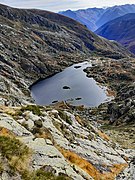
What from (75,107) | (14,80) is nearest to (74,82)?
(14,80)

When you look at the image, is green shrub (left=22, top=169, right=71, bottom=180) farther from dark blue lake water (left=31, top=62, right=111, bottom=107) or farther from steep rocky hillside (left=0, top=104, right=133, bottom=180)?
dark blue lake water (left=31, top=62, right=111, bottom=107)

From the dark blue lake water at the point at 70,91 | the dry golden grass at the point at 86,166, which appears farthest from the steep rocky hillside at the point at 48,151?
the dark blue lake water at the point at 70,91

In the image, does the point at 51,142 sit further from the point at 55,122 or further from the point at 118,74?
the point at 118,74

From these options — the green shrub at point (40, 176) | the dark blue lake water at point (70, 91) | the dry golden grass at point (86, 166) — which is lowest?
the green shrub at point (40, 176)

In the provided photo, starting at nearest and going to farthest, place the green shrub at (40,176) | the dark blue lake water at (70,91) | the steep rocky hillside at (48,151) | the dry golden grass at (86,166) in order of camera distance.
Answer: the green shrub at (40,176)
the steep rocky hillside at (48,151)
the dry golden grass at (86,166)
the dark blue lake water at (70,91)

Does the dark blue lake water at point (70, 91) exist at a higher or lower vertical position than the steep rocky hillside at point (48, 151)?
higher

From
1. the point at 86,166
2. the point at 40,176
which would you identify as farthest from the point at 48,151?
the point at 86,166

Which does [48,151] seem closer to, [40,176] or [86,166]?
[40,176]

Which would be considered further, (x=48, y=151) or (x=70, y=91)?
(x=70, y=91)

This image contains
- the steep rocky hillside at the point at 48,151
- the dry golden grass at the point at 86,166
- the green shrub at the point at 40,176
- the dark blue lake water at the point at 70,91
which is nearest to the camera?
the green shrub at the point at 40,176

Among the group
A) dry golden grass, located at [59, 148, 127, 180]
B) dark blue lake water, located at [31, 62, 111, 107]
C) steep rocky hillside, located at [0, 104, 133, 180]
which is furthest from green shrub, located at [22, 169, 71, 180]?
dark blue lake water, located at [31, 62, 111, 107]

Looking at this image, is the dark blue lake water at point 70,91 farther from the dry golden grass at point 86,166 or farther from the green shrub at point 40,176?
the green shrub at point 40,176
